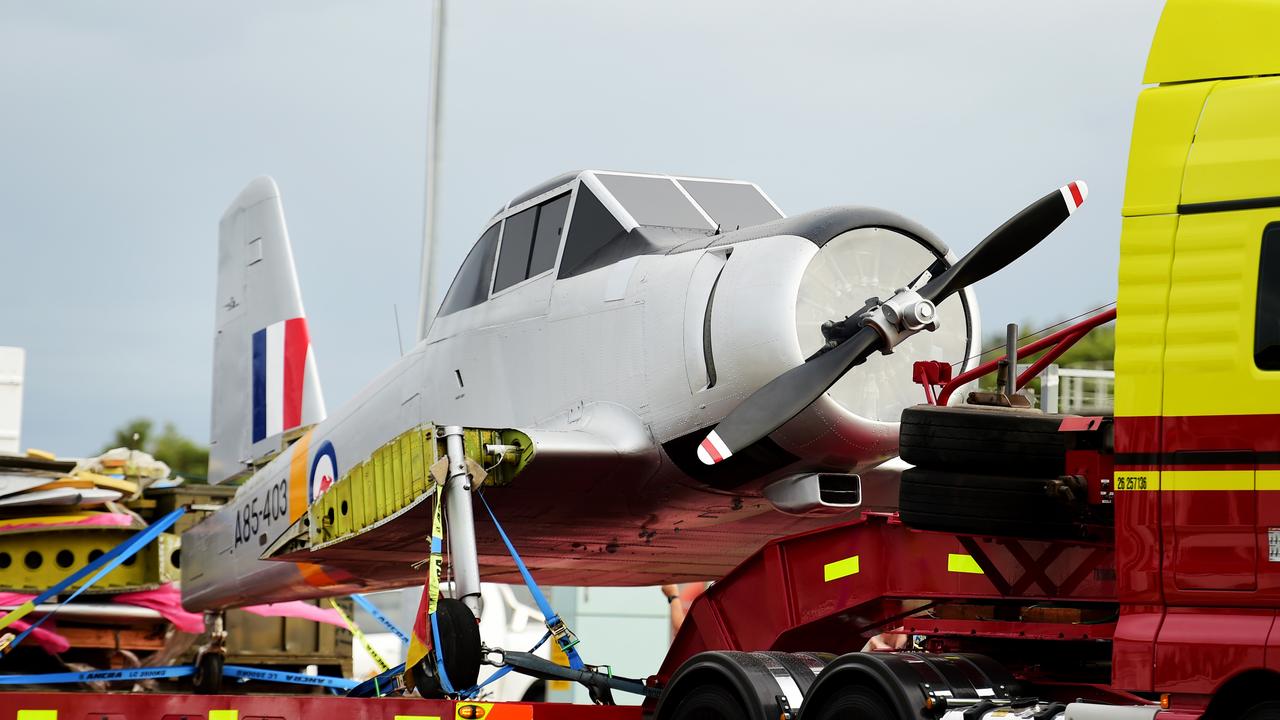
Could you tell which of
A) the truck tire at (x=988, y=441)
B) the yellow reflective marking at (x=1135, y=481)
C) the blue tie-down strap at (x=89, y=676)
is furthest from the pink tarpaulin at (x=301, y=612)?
the yellow reflective marking at (x=1135, y=481)

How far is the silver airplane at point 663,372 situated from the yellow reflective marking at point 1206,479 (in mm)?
2345

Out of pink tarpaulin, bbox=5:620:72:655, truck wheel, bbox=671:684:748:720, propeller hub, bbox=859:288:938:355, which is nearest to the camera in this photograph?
truck wheel, bbox=671:684:748:720

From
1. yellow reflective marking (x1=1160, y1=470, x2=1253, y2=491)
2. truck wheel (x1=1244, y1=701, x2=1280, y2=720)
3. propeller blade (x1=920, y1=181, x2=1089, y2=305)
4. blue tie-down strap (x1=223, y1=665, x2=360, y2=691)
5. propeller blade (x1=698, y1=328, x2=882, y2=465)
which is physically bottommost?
truck wheel (x1=1244, y1=701, x2=1280, y2=720)

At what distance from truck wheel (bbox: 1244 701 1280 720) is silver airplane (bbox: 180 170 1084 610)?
2837 millimetres

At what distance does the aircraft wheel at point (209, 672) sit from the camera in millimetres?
13773

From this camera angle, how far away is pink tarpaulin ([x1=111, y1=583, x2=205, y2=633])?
1409cm

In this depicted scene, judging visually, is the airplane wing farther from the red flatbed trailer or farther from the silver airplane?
the red flatbed trailer

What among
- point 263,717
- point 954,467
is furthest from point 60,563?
point 954,467

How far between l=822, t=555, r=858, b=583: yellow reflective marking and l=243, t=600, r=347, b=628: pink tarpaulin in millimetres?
8871

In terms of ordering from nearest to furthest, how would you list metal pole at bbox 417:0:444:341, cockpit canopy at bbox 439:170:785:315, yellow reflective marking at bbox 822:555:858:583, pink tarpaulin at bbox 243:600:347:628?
yellow reflective marking at bbox 822:555:858:583, cockpit canopy at bbox 439:170:785:315, pink tarpaulin at bbox 243:600:347:628, metal pole at bbox 417:0:444:341

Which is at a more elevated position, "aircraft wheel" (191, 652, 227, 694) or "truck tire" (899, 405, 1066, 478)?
"truck tire" (899, 405, 1066, 478)

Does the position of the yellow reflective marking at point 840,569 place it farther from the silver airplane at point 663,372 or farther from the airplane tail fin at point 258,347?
the airplane tail fin at point 258,347

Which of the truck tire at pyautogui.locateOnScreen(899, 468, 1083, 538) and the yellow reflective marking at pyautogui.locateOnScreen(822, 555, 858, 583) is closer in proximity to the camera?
the truck tire at pyautogui.locateOnScreen(899, 468, 1083, 538)

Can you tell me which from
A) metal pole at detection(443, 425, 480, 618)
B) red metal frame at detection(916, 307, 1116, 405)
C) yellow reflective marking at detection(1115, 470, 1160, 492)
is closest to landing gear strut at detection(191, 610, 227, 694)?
metal pole at detection(443, 425, 480, 618)
